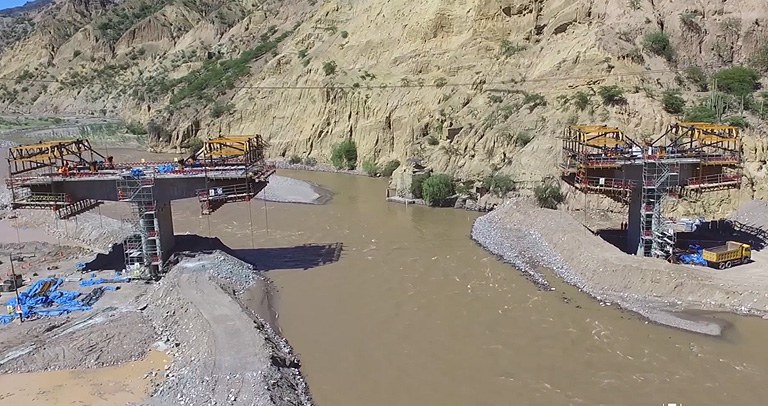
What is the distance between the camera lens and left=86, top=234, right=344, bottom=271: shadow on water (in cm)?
2711

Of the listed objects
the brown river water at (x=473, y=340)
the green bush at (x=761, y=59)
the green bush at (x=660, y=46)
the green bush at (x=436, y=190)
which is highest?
the green bush at (x=660, y=46)

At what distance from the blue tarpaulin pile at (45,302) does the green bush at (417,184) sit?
70.1 feet

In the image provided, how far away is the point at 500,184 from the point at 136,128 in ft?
173

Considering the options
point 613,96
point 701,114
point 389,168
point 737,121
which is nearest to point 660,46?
point 613,96

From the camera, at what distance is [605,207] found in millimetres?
34719

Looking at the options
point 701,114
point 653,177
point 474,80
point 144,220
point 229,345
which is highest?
point 474,80

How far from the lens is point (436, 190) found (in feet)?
125

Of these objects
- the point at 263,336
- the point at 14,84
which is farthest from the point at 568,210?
the point at 14,84

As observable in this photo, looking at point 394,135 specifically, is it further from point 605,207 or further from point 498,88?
point 605,207

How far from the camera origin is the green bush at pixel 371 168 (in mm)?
50031

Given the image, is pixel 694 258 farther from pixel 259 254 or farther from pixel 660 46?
pixel 660 46

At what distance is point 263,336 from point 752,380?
13.7 meters

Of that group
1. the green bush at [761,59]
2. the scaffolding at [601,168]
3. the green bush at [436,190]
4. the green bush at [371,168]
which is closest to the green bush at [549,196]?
the green bush at [436,190]

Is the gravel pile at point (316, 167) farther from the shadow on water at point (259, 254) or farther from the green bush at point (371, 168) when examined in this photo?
the shadow on water at point (259, 254)
